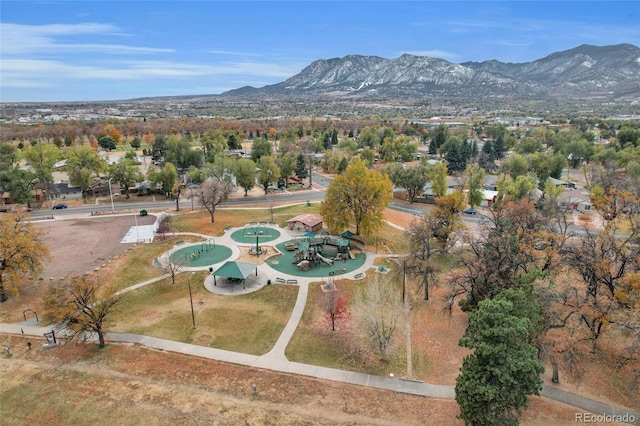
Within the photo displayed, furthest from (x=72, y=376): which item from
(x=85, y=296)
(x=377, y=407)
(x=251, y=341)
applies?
(x=377, y=407)

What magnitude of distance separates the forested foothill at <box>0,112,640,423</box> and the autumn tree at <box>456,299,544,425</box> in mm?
83

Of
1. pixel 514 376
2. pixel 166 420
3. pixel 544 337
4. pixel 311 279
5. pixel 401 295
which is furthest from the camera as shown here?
pixel 311 279

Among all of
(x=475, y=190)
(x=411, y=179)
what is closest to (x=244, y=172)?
(x=411, y=179)

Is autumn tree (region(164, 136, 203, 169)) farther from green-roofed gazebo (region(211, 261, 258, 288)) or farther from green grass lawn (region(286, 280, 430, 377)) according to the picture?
green grass lawn (region(286, 280, 430, 377))

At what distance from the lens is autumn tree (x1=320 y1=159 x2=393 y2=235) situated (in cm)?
5212

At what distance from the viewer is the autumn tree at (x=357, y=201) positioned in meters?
52.1

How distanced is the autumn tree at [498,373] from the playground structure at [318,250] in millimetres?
26399

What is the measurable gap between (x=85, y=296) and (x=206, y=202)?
105 ft

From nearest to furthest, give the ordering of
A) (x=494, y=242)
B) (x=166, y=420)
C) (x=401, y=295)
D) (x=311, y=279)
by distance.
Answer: (x=166, y=420), (x=494, y=242), (x=401, y=295), (x=311, y=279)

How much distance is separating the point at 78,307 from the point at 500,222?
38378 millimetres

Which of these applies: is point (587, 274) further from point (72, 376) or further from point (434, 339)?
point (72, 376)

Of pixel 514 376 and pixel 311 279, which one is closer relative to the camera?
pixel 514 376

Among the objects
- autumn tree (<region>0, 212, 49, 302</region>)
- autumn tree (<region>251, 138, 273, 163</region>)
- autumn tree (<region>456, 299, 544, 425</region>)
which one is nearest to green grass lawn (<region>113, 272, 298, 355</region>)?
autumn tree (<region>0, 212, 49, 302</region>)

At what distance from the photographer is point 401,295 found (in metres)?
40.3
